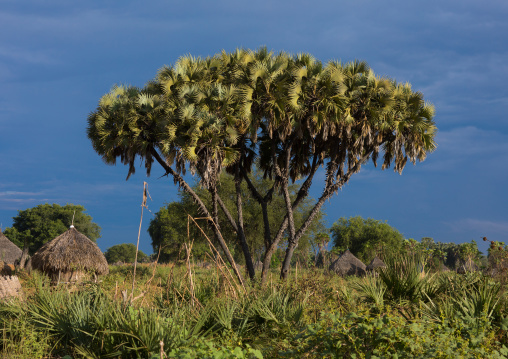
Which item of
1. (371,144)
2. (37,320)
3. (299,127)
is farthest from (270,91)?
(37,320)

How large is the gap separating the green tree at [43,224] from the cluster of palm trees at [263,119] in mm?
47211

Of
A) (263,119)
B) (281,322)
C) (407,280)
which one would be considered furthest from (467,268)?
(281,322)

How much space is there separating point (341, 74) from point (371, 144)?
3.89m

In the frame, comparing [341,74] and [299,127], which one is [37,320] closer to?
[299,127]

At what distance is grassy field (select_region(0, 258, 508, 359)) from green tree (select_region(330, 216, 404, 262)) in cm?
4759

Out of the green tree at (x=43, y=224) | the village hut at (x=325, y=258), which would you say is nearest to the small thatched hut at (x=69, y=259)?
the village hut at (x=325, y=258)

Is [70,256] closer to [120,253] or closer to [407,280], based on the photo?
[407,280]

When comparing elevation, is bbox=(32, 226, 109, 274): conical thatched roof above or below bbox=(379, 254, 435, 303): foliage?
above

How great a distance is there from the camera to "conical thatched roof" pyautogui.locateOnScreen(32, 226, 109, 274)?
2369cm

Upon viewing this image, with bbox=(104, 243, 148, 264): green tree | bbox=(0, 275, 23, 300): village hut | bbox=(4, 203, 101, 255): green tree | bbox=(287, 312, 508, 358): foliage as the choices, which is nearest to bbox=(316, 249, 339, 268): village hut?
bbox=(0, 275, 23, 300): village hut

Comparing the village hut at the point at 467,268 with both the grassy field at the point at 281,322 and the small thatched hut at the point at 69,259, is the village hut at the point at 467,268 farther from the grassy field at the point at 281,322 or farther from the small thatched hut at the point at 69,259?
the small thatched hut at the point at 69,259

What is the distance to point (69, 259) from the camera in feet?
78.2

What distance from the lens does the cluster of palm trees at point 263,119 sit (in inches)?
890

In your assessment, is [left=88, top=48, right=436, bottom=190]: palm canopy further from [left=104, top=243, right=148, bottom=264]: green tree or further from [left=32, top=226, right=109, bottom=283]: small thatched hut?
[left=104, top=243, right=148, bottom=264]: green tree
